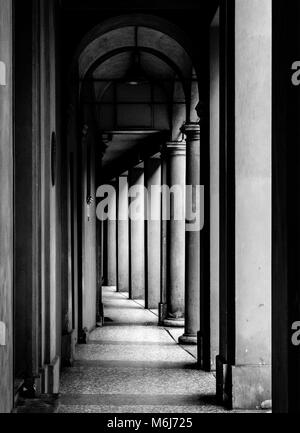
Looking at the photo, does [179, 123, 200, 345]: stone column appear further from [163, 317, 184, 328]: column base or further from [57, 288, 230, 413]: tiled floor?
[163, 317, 184, 328]: column base

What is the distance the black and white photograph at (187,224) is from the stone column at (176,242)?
3.3 inches

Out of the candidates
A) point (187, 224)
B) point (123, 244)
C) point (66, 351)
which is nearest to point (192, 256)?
point (187, 224)

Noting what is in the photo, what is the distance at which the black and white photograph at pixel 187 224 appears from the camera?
15.8 ft

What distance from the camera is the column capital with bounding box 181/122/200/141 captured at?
13.8 metres

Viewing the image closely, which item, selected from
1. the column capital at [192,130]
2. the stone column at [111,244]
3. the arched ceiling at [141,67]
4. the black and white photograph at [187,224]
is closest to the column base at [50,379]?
the black and white photograph at [187,224]

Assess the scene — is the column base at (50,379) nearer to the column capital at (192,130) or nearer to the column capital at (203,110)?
the column capital at (203,110)

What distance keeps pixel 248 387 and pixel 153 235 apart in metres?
13.8

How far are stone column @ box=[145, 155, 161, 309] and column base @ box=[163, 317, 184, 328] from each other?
4178 millimetres

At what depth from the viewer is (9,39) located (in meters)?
4.82

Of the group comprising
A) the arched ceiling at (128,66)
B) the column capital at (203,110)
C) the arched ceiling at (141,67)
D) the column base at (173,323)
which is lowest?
the column base at (173,323)

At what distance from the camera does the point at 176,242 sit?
1719 cm

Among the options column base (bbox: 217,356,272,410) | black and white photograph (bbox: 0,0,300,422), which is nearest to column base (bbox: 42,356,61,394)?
black and white photograph (bbox: 0,0,300,422)
